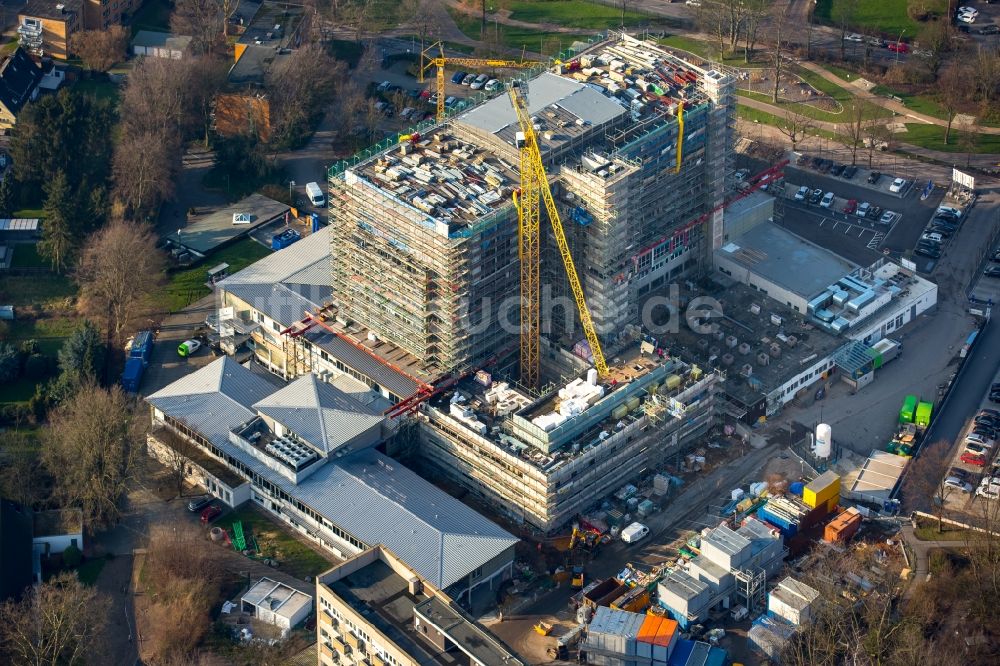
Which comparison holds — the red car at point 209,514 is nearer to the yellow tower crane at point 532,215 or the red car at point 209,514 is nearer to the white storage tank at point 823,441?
the yellow tower crane at point 532,215

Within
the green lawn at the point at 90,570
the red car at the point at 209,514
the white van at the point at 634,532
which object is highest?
the red car at the point at 209,514

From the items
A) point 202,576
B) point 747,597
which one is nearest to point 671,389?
point 747,597

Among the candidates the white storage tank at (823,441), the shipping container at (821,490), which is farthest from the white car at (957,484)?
the white storage tank at (823,441)

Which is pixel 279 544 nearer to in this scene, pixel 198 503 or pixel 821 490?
pixel 198 503

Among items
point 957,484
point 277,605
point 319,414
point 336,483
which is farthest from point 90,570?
point 957,484

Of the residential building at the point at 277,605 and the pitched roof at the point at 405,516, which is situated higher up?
the pitched roof at the point at 405,516

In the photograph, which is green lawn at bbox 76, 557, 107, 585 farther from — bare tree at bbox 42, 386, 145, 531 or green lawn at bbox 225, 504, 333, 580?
green lawn at bbox 225, 504, 333, 580

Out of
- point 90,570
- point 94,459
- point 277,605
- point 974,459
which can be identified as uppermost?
point 94,459
